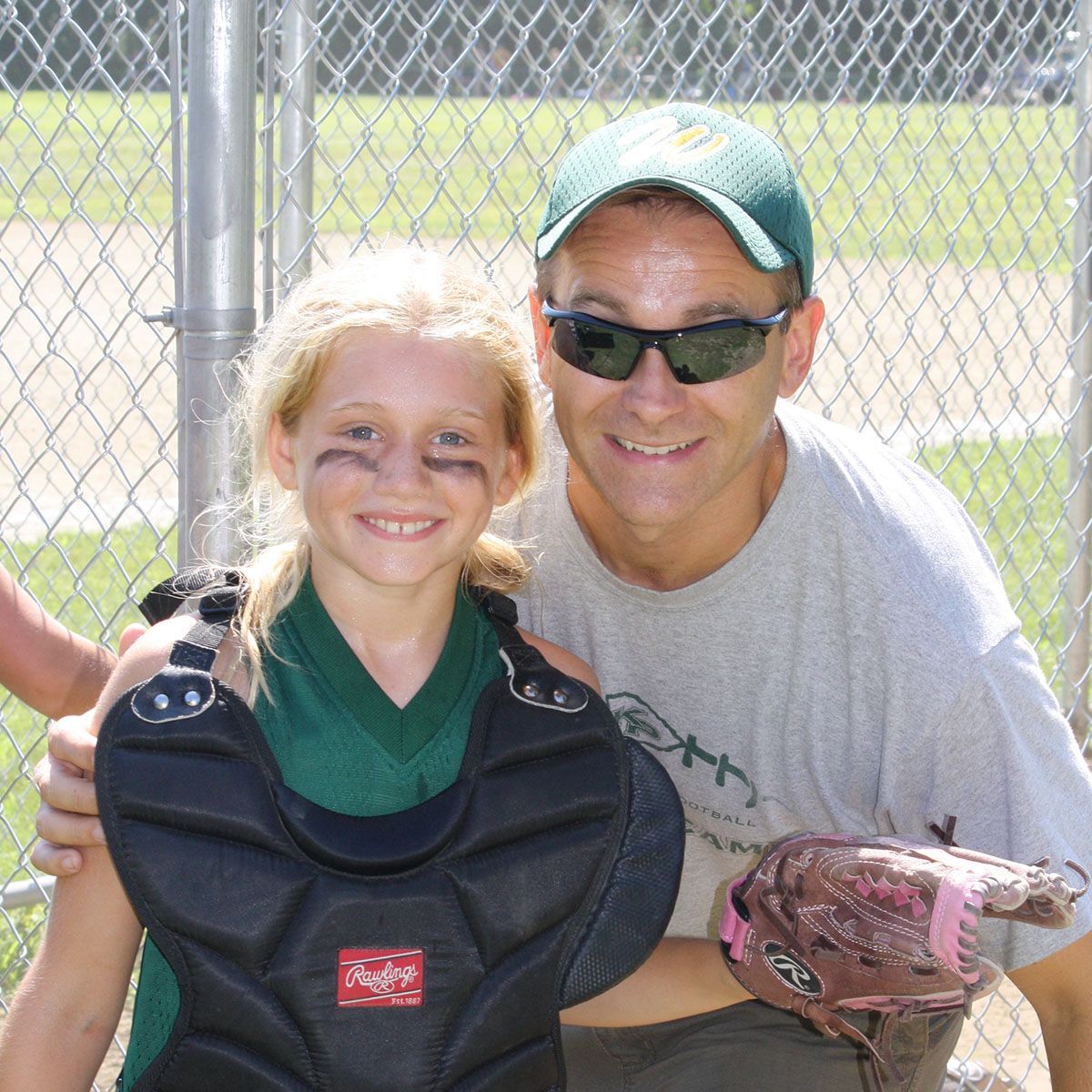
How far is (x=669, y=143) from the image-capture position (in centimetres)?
209

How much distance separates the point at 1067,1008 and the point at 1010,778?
338 mm

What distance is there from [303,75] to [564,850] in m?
1.84

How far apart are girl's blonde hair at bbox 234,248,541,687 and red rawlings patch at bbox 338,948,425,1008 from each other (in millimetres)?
349

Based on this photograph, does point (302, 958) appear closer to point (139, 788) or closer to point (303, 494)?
point (139, 788)

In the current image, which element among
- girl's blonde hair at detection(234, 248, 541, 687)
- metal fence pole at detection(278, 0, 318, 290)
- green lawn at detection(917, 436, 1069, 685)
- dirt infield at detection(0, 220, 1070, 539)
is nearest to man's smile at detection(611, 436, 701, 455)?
girl's blonde hair at detection(234, 248, 541, 687)

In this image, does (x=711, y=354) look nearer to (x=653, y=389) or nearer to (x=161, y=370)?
(x=653, y=389)

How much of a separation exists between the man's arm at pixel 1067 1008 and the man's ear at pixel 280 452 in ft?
3.91

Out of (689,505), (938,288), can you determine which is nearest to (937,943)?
(689,505)

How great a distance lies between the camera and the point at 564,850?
180cm

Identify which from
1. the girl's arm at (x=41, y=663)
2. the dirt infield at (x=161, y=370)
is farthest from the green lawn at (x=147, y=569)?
the girl's arm at (x=41, y=663)

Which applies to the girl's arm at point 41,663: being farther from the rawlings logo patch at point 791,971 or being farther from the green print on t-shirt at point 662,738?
the rawlings logo patch at point 791,971

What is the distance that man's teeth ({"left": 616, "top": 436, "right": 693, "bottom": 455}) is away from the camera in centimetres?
206

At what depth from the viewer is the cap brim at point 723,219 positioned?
198cm

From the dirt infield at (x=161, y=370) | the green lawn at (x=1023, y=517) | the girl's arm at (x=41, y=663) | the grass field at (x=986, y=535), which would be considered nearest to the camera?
the girl's arm at (x=41, y=663)
